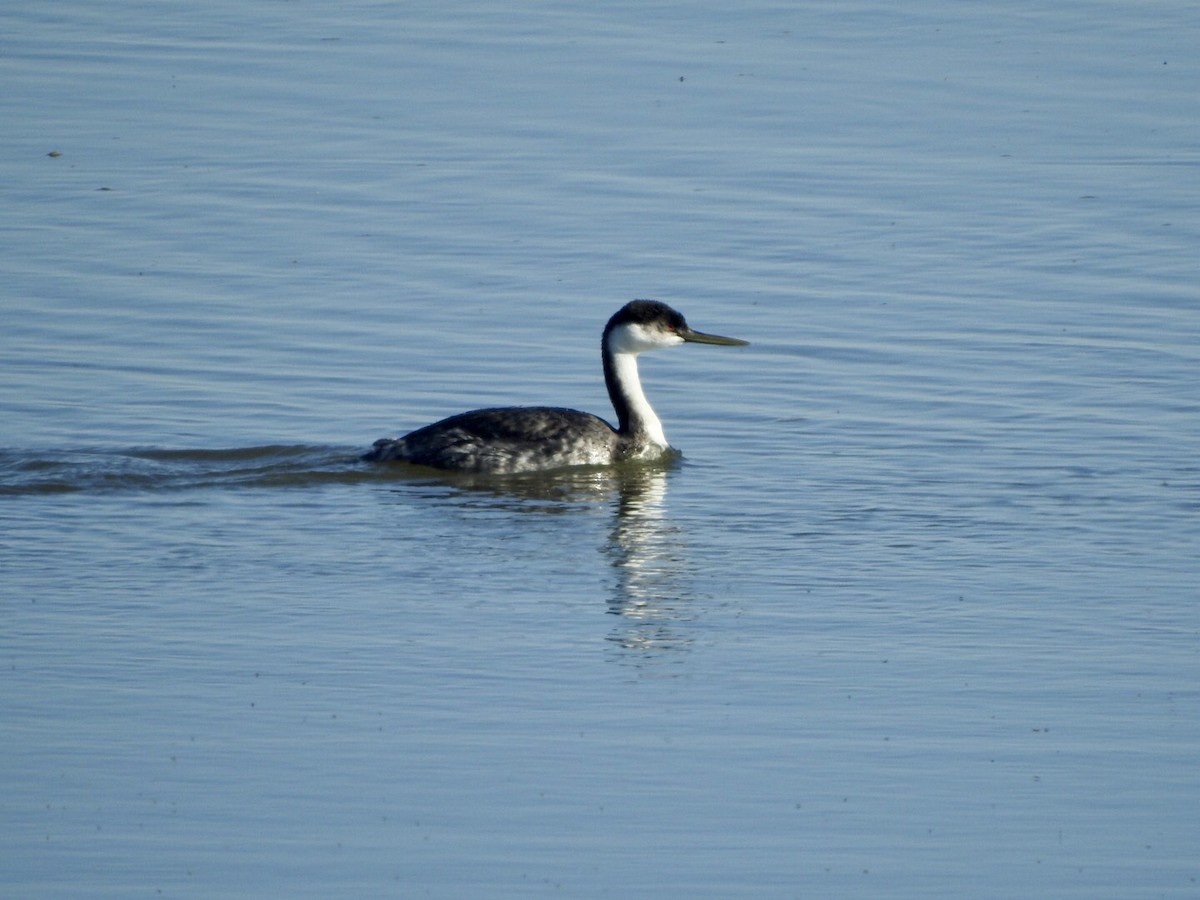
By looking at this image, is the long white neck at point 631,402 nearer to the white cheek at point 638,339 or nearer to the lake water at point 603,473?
the white cheek at point 638,339

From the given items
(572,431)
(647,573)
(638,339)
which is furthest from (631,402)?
(647,573)

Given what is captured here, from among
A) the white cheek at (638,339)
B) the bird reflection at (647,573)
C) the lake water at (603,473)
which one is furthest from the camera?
the white cheek at (638,339)

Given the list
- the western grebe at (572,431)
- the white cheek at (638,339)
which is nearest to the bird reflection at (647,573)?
the western grebe at (572,431)

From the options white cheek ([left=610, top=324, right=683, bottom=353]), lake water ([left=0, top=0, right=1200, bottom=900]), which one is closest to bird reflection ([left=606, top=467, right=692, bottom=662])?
lake water ([left=0, top=0, right=1200, bottom=900])

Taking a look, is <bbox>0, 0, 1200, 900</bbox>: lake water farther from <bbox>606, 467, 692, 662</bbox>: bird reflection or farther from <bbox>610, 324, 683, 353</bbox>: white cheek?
<bbox>610, 324, 683, 353</bbox>: white cheek

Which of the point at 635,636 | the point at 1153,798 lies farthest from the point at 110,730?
the point at 1153,798

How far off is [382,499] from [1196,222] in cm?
855

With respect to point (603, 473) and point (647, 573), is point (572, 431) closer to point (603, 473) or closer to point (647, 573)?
point (603, 473)

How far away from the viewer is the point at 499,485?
43.7 feet

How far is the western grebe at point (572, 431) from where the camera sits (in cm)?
1311

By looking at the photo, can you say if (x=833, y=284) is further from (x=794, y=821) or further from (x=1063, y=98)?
(x=794, y=821)

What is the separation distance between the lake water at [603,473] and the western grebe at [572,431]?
213 millimetres

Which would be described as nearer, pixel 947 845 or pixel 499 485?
pixel 947 845

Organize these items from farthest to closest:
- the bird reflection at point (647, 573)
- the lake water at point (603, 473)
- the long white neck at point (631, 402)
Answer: the long white neck at point (631, 402), the bird reflection at point (647, 573), the lake water at point (603, 473)
